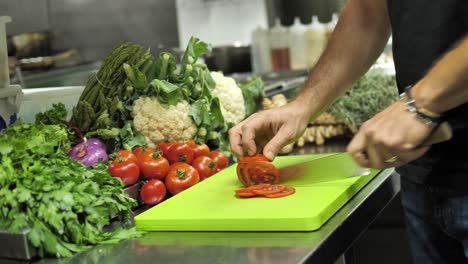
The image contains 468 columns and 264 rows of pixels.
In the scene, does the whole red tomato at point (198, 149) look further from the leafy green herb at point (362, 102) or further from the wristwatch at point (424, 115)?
the wristwatch at point (424, 115)

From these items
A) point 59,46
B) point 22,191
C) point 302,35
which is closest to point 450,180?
point 22,191

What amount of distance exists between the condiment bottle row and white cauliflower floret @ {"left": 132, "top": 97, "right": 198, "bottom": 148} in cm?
227

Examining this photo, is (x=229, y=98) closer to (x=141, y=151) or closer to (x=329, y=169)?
(x=141, y=151)

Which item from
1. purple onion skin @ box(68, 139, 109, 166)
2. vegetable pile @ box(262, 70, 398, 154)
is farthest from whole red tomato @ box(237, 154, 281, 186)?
vegetable pile @ box(262, 70, 398, 154)

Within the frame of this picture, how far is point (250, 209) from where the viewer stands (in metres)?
1.44

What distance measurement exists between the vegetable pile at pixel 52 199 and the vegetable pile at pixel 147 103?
0.40 meters

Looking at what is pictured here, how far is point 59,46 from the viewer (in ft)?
17.3

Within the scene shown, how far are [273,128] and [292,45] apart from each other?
2694 mm

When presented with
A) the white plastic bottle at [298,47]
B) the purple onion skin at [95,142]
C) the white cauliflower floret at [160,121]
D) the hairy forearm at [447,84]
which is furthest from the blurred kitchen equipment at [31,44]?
the hairy forearm at [447,84]

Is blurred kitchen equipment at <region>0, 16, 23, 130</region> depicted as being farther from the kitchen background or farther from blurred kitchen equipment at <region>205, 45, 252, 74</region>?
blurred kitchen equipment at <region>205, 45, 252, 74</region>

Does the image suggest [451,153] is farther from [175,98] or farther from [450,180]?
[175,98]

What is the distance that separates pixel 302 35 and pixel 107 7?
6.20 ft

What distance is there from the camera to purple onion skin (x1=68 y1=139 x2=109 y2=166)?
5.59ft

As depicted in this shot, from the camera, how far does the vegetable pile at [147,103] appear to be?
189cm
